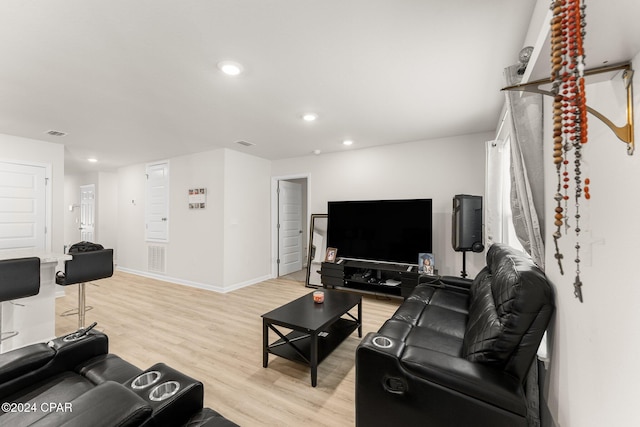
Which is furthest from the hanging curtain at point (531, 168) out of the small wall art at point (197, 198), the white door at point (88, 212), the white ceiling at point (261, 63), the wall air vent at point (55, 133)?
the white door at point (88, 212)

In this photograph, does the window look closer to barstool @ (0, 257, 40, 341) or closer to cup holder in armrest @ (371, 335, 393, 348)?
cup holder in armrest @ (371, 335, 393, 348)

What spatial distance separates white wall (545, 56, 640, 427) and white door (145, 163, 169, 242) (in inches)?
231

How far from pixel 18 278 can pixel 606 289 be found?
3577 millimetres

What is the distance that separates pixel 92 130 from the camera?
372cm

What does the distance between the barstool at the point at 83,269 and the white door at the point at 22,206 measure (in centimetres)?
213

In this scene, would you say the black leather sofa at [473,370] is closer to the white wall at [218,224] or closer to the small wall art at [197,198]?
the white wall at [218,224]

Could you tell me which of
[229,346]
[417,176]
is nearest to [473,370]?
[229,346]

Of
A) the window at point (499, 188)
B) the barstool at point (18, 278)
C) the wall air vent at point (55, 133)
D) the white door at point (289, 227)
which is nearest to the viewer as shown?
the barstool at point (18, 278)

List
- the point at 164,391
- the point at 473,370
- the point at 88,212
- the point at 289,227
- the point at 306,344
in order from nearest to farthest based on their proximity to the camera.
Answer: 1. the point at 164,391
2. the point at 473,370
3. the point at 306,344
4. the point at 289,227
5. the point at 88,212

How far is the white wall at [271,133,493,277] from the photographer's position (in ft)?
12.9

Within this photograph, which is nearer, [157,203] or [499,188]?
[499,188]

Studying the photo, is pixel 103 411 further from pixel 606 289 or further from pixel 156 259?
pixel 156 259

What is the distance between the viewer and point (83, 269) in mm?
2756

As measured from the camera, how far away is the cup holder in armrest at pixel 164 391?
0.95m
